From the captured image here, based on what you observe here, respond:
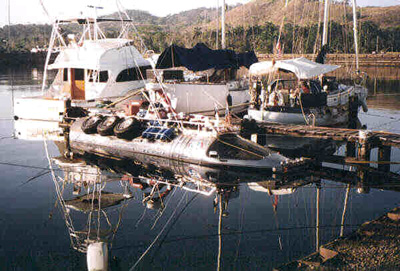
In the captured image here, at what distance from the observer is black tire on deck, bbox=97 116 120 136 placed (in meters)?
21.7

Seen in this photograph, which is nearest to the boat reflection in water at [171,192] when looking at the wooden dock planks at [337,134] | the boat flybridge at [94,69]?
the wooden dock planks at [337,134]

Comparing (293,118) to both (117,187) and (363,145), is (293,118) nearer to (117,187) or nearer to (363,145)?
(363,145)

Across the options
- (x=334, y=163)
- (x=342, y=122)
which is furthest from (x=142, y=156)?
(x=342, y=122)

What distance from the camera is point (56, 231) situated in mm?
11859

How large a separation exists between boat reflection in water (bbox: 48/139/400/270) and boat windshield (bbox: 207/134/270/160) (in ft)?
2.10

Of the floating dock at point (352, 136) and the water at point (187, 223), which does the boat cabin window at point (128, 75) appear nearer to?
the floating dock at point (352, 136)

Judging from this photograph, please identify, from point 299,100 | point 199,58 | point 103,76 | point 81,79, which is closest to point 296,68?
point 299,100

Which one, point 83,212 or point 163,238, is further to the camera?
point 83,212

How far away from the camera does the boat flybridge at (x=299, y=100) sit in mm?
23531

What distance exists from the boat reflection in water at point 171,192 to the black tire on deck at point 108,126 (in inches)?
Answer: 70.0

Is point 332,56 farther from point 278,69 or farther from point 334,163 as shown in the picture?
point 334,163

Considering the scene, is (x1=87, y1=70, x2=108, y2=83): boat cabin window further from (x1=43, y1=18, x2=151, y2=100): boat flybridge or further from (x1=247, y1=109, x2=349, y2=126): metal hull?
(x1=247, y1=109, x2=349, y2=126): metal hull

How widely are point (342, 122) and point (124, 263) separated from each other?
1885 centimetres

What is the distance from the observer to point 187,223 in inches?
488
